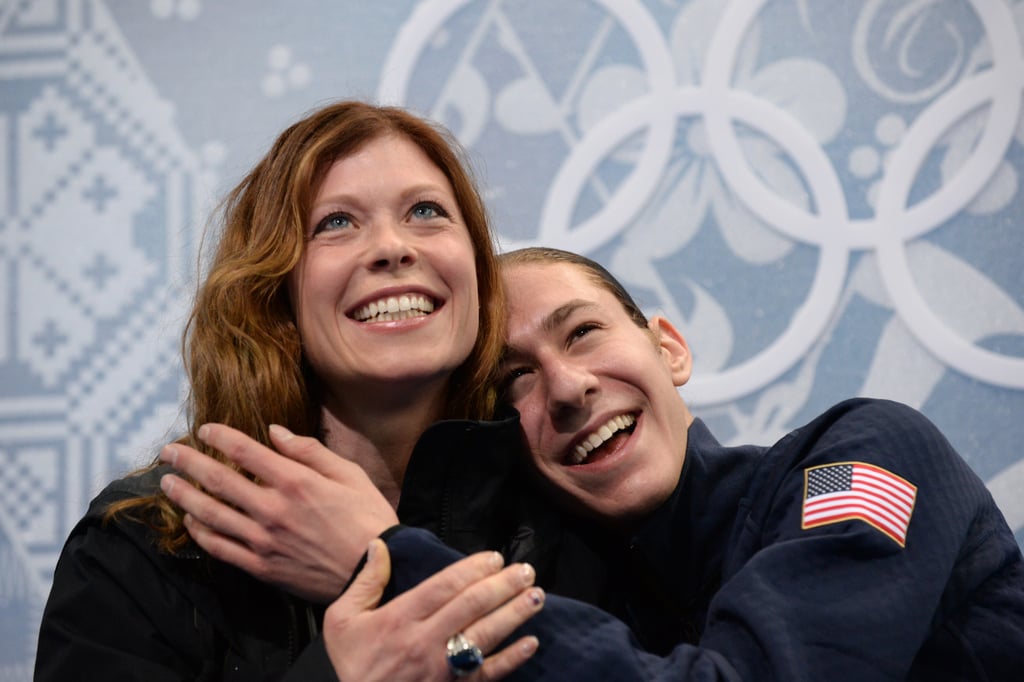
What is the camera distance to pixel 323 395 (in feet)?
6.03

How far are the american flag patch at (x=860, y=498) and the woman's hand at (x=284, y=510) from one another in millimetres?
593

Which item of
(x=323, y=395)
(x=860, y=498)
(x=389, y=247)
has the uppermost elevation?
(x=389, y=247)

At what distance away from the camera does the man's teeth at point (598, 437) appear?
1800mm

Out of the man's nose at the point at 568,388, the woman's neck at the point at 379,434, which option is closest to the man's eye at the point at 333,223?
the woman's neck at the point at 379,434

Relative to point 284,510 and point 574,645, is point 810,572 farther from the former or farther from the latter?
point 284,510

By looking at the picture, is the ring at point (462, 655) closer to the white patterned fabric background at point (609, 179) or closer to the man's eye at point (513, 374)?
the man's eye at point (513, 374)

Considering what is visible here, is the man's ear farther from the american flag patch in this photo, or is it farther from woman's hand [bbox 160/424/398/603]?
woman's hand [bbox 160/424/398/603]

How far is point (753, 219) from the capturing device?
283 centimetres

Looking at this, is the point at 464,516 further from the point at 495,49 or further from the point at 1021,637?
the point at 495,49

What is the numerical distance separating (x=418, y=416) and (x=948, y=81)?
5.90ft

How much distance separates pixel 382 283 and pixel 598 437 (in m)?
0.44

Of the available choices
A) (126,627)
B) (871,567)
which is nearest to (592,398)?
(871,567)

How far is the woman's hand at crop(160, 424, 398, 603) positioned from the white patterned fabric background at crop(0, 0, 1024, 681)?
3.67 feet

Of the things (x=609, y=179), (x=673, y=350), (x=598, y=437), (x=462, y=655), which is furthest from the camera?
(x=609, y=179)
